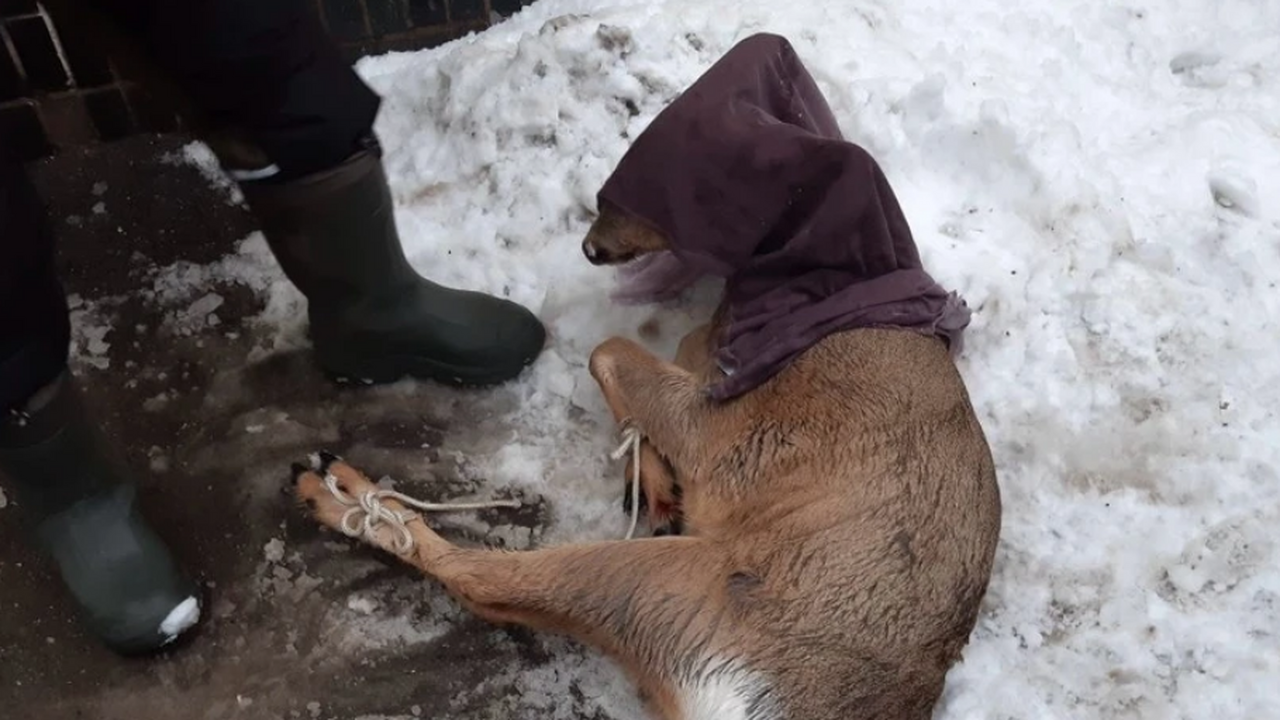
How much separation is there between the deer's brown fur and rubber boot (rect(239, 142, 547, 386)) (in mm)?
316

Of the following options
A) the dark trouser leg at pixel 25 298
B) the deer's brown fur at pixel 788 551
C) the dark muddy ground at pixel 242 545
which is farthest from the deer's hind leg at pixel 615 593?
the dark trouser leg at pixel 25 298

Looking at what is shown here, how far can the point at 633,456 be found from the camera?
310 cm

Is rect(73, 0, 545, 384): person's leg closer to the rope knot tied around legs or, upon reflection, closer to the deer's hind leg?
the rope knot tied around legs

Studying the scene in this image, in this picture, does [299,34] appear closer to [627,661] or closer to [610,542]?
[610,542]

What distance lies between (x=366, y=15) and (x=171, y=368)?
4.69ft

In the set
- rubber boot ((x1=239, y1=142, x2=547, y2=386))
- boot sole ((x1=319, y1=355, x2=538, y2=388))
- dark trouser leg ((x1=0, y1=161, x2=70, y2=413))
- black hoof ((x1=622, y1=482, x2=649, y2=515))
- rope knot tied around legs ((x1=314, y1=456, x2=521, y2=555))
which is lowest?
black hoof ((x1=622, y1=482, x2=649, y2=515))

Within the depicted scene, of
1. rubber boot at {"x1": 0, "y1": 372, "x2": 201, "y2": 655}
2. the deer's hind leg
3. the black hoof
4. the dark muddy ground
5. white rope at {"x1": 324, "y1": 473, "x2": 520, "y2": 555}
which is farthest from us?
the black hoof

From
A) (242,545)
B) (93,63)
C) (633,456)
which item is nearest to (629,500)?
(633,456)

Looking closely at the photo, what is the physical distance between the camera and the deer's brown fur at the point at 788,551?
8.04 feet

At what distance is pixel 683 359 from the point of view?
337 centimetres

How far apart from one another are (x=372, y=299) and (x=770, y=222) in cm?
106

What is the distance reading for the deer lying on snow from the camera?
8.13ft

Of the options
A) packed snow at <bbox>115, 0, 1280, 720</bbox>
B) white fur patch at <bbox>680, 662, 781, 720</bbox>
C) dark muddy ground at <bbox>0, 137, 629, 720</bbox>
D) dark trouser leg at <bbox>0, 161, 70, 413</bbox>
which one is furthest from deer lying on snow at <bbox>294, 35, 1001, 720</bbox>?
dark trouser leg at <bbox>0, 161, 70, 413</bbox>

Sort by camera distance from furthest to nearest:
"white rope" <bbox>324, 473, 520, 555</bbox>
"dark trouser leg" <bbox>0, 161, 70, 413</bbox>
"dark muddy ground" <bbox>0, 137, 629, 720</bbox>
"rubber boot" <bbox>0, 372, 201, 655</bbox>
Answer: "white rope" <bbox>324, 473, 520, 555</bbox> → "dark muddy ground" <bbox>0, 137, 629, 720</bbox> → "rubber boot" <bbox>0, 372, 201, 655</bbox> → "dark trouser leg" <bbox>0, 161, 70, 413</bbox>
